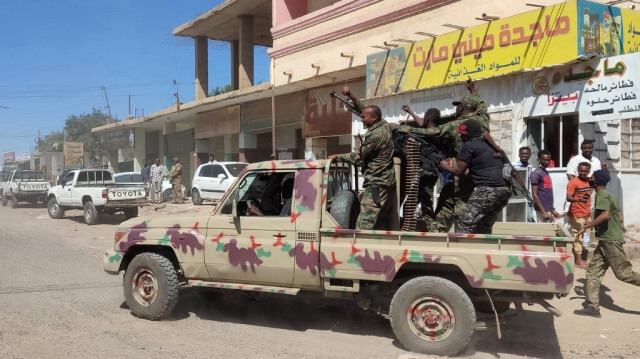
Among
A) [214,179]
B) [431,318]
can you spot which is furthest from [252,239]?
[214,179]

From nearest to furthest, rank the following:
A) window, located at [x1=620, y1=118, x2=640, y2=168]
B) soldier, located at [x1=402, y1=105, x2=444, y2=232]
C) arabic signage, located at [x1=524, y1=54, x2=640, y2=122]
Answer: soldier, located at [x1=402, y1=105, x2=444, y2=232]
arabic signage, located at [x1=524, y1=54, x2=640, y2=122]
window, located at [x1=620, y1=118, x2=640, y2=168]

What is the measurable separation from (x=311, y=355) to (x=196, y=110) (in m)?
20.4

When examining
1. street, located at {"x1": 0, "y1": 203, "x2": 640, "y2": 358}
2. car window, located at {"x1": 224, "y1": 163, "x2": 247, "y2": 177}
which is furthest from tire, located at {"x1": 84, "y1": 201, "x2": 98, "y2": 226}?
street, located at {"x1": 0, "y1": 203, "x2": 640, "y2": 358}

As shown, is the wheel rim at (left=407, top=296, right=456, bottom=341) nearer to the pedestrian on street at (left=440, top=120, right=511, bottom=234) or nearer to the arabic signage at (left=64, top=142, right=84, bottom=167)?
the pedestrian on street at (left=440, top=120, right=511, bottom=234)

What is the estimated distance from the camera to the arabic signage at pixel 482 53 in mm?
9227

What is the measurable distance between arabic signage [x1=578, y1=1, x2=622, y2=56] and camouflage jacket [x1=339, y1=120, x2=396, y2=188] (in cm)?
580

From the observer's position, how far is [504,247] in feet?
13.5

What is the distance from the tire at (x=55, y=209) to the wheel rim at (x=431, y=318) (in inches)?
596

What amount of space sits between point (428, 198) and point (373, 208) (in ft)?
2.98

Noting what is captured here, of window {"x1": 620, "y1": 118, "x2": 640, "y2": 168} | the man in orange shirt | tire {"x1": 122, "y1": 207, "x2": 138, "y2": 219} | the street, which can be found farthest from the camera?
tire {"x1": 122, "y1": 207, "x2": 138, "y2": 219}

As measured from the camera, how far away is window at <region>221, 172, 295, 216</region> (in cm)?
518

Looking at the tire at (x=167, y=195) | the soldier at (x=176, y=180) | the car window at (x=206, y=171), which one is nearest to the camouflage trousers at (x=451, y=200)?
the car window at (x=206, y=171)

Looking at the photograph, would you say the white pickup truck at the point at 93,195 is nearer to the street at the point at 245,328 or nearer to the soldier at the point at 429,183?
the street at the point at 245,328

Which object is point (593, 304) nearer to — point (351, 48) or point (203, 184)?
point (351, 48)
